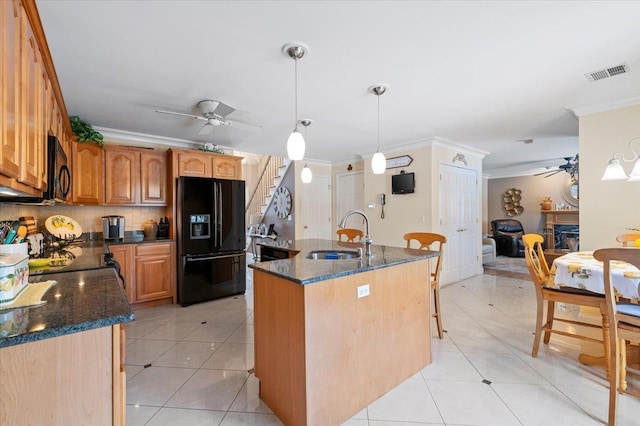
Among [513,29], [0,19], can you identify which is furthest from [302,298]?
[513,29]

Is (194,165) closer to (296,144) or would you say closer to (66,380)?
(296,144)

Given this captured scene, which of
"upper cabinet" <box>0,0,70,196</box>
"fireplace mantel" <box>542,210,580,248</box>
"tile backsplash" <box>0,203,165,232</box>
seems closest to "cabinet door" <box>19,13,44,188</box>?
"upper cabinet" <box>0,0,70,196</box>

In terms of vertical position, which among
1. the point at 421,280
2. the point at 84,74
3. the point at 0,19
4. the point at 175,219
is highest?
the point at 84,74

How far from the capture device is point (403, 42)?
1.94 meters

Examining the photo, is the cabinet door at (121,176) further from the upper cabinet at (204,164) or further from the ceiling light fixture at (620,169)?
the ceiling light fixture at (620,169)

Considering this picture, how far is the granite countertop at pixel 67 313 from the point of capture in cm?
90

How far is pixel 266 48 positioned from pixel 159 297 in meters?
3.44

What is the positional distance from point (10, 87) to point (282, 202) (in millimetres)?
5255

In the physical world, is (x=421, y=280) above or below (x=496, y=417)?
above

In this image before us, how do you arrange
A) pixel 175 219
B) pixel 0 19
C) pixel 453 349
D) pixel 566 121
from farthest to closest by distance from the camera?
pixel 175 219
pixel 566 121
pixel 453 349
pixel 0 19

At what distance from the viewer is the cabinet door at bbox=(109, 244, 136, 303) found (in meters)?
3.47

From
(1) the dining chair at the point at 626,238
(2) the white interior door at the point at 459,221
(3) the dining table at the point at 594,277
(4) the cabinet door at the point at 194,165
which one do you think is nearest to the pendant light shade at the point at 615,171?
(1) the dining chair at the point at 626,238

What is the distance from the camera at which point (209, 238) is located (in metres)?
4.00

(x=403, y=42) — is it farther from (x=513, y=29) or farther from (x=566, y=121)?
(x=566, y=121)
